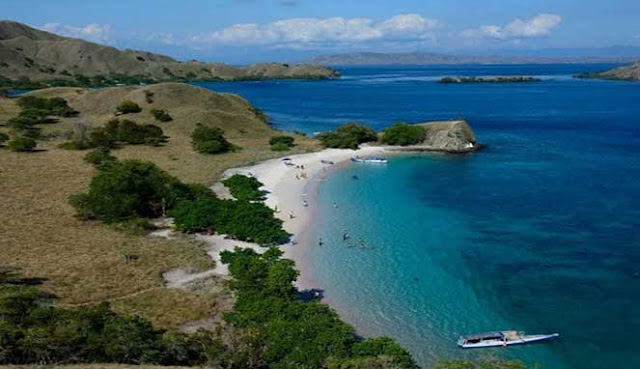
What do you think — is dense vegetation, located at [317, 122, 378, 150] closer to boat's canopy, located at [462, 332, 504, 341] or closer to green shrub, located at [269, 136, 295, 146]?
green shrub, located at [269, 136, 295, 146]

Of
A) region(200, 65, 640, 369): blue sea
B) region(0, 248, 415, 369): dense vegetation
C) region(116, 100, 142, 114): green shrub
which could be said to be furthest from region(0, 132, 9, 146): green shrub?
region(0, 248, 415, 369): dense vegetation

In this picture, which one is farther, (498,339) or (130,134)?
(130,134)

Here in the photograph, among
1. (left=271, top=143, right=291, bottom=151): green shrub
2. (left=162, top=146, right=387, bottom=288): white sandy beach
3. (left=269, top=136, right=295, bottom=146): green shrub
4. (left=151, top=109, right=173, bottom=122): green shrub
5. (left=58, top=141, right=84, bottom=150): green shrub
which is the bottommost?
(left=162, top=146, right=387, bottom=288): white sandy beach

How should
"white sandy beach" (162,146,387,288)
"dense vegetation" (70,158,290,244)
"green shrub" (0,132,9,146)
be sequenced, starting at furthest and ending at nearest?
1. "green shrub" (0,132,9,146)
2. "dense vegetation" (70,158,290,244)
3. "white sandy beach" (162,146,387,288)

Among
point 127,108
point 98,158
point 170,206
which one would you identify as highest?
point 127,108

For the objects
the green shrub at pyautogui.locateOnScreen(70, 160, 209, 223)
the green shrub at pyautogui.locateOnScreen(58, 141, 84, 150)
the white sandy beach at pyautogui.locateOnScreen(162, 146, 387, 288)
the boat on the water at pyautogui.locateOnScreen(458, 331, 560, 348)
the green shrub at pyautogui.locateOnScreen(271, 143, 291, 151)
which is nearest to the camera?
the boat on the water at pyautogui.locateOnScreen(458, 331, 560, 348)

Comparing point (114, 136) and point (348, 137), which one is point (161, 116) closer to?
point (114, 136)

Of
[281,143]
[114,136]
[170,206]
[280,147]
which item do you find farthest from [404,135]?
[170,206]

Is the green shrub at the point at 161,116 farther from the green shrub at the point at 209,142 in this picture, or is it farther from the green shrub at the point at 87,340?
the green shrub at the point at 87,340
